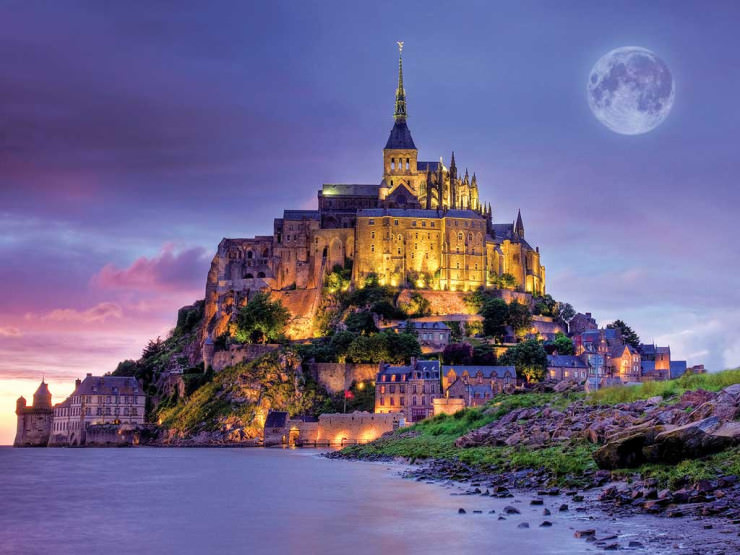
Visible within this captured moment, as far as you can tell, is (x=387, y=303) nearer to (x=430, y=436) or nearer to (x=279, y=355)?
(x=279, y=355)

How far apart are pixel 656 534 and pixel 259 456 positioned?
58.4 meters

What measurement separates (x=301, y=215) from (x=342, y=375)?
3997cm

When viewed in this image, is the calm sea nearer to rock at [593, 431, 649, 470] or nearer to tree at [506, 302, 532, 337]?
rock at [593, 431, 649, 470]

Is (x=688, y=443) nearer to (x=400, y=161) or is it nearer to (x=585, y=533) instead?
(x=585, y=533)

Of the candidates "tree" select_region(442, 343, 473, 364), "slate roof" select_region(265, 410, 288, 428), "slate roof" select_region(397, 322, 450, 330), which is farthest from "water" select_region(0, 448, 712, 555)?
"slate roof" select_region(397, 322, 450, 330)

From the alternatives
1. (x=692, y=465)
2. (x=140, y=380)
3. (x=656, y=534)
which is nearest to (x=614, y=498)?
(x=692, y=465)

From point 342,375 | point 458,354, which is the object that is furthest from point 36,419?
point 458,354

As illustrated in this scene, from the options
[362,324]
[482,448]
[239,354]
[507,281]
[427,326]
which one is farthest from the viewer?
[507,281]

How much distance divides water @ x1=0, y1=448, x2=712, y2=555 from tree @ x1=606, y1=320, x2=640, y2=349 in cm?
6350

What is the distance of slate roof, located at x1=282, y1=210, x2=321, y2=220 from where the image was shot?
132750 millimetres

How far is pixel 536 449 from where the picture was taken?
39.9 m

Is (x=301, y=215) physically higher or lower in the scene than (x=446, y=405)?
higher

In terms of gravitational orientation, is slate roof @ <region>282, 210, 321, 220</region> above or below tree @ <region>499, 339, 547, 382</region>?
above

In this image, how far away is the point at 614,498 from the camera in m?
27.5
